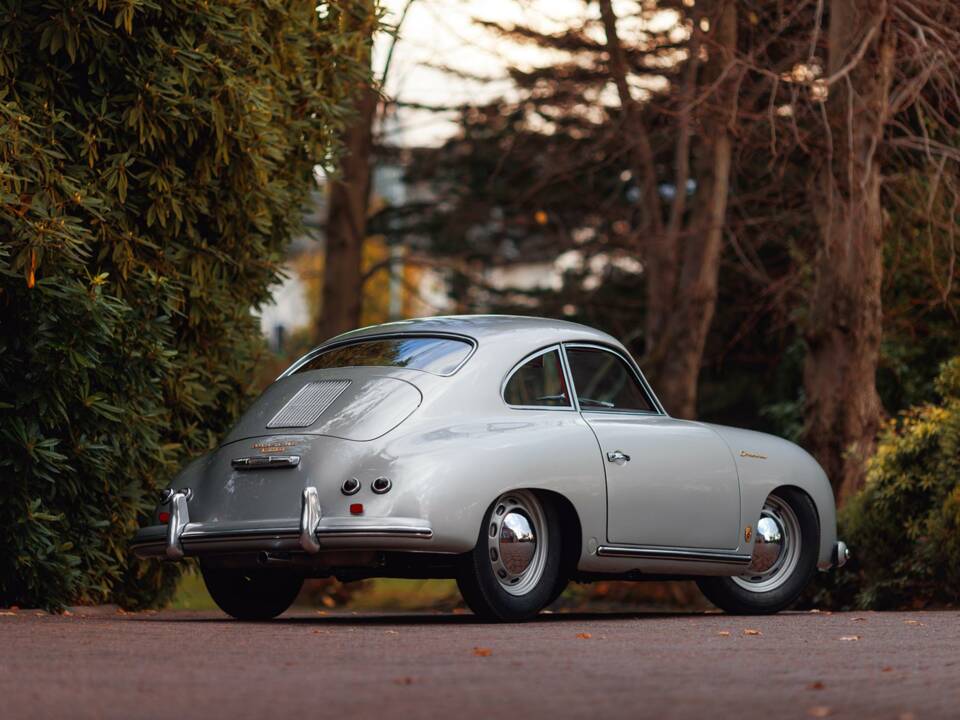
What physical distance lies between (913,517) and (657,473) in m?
3.87

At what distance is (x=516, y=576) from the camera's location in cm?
916

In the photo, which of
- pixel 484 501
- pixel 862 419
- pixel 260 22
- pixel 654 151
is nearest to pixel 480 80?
pixel 654 151

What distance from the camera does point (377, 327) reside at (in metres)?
10.1

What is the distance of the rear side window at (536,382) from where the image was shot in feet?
31.7

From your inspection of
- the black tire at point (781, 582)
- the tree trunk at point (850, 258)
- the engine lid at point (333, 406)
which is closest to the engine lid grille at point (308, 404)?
the engine lid at point (333, 406)

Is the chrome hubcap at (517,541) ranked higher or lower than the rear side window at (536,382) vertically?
lower

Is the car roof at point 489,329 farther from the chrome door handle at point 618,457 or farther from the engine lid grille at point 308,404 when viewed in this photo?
the chrome door handle at point 618,457

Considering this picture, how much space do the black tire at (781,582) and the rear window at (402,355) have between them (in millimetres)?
2379

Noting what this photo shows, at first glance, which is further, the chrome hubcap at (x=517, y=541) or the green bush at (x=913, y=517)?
the green bush at (x=913, y=517)

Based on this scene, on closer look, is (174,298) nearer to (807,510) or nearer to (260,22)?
(260,22)

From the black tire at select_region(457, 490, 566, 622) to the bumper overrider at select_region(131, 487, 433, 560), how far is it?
0.47 metres

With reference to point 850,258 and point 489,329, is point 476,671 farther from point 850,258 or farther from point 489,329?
point 850,258

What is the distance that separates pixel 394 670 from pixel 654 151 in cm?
1561

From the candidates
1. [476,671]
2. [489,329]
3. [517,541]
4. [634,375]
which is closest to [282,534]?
[517,541]
